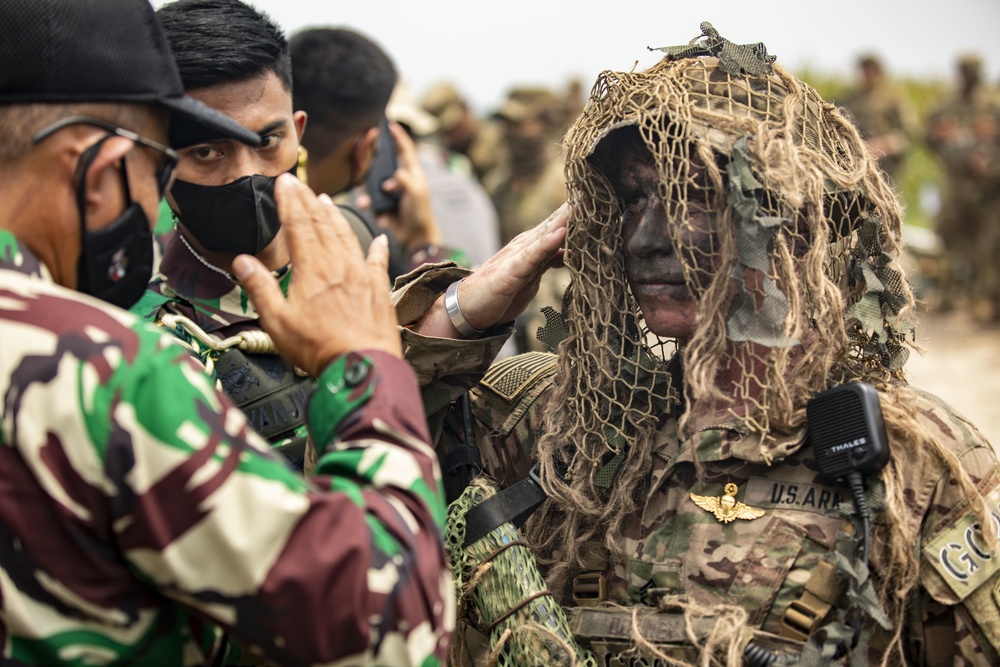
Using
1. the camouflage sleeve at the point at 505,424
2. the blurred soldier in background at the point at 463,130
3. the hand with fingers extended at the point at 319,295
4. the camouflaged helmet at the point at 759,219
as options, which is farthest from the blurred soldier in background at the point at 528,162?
the hand with fingers extended at the point at 319,295

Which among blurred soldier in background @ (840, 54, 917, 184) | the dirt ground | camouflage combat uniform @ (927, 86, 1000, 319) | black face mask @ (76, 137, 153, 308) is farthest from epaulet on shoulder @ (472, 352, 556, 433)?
blurred soldier in background @ (840, 54, 917, 184)

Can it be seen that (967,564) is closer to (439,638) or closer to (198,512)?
(439,638)

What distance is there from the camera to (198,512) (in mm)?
1690

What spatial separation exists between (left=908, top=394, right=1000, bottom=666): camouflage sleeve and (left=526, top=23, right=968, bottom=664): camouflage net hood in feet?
0.24

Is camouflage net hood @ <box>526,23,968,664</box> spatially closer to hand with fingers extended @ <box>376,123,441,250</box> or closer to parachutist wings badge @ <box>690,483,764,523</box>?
parachutist wings badge @ <box>690,483,764,523</box>

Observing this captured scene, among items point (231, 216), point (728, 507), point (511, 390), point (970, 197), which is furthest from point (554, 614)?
point (970, 197)

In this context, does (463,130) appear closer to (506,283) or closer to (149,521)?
(506,283)

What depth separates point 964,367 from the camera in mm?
12016

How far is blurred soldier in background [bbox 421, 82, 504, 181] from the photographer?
1263cm

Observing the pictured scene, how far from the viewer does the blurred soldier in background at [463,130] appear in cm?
1263

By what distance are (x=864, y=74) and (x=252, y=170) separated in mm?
15741

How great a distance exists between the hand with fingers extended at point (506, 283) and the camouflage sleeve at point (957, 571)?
1.00 metres

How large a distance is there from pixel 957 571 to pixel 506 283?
1229 mm

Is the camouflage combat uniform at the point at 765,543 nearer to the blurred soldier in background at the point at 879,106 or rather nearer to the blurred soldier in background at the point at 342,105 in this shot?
the blurred soldier in background at the point at 342,105
